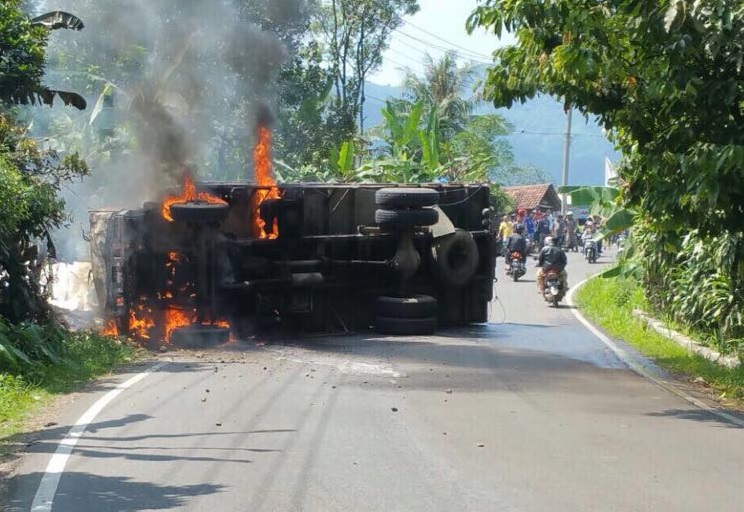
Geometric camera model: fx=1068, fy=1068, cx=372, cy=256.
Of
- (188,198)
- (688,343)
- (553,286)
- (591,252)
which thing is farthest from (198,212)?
(591,252)

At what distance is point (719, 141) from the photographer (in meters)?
10.7

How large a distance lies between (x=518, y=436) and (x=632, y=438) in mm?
1004

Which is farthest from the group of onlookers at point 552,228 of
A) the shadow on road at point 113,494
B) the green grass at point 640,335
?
the shadow on road at point 113,494

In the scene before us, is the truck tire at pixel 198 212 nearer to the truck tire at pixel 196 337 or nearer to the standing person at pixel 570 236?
the truck tire at pixel 196 337

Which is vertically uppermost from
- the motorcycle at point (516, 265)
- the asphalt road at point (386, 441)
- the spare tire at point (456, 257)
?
→ the spare tire at point (456, 257)

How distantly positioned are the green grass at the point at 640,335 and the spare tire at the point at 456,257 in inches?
111

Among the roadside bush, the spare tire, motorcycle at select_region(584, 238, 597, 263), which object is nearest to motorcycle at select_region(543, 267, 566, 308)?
the roadside bush

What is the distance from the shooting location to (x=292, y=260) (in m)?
16.7

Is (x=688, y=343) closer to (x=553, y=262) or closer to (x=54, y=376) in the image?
(x=553, y=262)

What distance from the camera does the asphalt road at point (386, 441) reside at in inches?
287

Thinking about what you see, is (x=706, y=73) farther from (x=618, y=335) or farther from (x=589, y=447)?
(x=618, y=335)

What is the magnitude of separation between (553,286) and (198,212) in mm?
11067

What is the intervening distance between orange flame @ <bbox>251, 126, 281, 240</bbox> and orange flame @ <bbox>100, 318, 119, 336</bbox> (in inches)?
102

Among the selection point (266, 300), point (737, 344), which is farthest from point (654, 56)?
point (266, 300)
